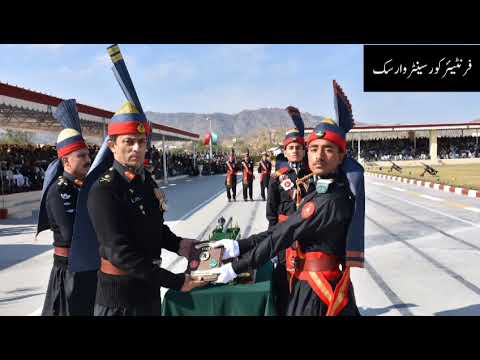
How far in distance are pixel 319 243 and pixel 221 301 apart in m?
0.91

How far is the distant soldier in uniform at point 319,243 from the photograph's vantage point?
249 centimetres

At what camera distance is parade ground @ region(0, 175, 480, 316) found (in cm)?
501

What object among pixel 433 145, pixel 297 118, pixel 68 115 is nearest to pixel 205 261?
pixel 68 115

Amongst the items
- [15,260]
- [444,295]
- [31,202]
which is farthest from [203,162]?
[444,295]

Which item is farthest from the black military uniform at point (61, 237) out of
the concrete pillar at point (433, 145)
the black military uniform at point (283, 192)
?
the concrete pillar at point (433, 145)

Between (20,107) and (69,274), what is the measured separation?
1090 centimetres

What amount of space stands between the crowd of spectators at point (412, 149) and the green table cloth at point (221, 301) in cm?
4654

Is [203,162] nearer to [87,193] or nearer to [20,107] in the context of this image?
[20,107]

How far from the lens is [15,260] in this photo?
24.4 feet

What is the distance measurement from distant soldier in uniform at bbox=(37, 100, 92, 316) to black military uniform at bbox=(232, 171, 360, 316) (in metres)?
1.33

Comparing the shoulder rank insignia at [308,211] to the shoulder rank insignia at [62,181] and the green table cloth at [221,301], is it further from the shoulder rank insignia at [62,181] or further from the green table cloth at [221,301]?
the shoulder rank insignia at [62,181]

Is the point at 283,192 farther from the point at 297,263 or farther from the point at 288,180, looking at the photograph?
the point at 297,263

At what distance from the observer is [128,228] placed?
2.37 meters

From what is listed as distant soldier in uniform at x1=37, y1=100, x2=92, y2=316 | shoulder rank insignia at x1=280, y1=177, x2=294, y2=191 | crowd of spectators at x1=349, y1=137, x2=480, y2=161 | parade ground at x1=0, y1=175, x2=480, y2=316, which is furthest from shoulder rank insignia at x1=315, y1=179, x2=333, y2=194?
crowd of spectators at x1=349, y1=137, x2=480, y2=161
